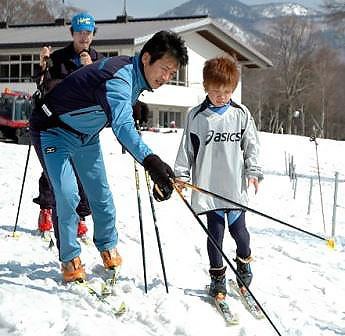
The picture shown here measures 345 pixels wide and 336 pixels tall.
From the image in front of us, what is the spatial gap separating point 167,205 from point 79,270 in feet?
14.2

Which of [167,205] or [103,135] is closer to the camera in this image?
[167,205]

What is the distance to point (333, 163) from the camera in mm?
24797

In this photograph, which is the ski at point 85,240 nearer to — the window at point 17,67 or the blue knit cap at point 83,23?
the blue knit cap at point 83,23

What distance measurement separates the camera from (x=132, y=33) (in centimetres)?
3194

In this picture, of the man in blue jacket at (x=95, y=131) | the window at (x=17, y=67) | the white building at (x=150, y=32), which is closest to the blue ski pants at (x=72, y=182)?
the man in blue jacket at (x=95, y=131)

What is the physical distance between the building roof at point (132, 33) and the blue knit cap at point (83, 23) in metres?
25.2

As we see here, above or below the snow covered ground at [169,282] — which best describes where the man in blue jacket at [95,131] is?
above

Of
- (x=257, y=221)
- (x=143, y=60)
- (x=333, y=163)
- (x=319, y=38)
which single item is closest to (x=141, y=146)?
(x=143, y=60)

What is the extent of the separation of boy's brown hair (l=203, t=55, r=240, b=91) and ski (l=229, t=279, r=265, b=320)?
1.50m

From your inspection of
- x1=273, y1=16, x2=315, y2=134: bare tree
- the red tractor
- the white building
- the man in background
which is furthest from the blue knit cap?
x1=273, y1=16, x2=315, y2=134: bare tree

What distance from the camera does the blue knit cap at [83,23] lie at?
5.29 meters

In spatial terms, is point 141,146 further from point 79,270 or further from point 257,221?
point 257,221

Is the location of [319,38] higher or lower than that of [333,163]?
higher

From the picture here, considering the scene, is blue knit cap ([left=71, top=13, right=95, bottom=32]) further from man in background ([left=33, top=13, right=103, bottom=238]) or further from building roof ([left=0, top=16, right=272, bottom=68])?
building roof ([left=0, top=16, right=272, bottom=68])
